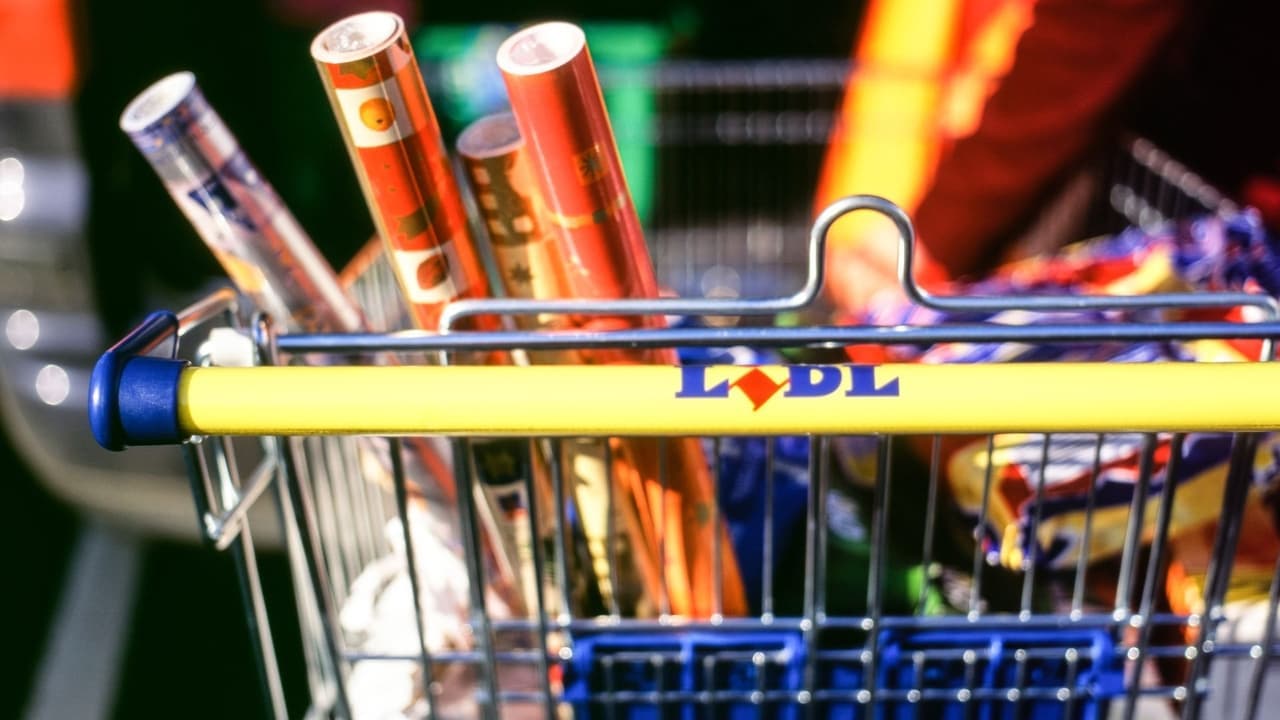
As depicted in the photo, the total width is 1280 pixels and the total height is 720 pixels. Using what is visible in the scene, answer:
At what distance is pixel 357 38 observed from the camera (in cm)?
63

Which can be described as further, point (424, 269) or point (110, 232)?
point (110, 232)

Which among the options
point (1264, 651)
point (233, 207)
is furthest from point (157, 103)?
point (1264, 651)

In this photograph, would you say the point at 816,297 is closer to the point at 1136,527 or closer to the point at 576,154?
the point at 576,154

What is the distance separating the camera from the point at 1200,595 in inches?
30.8

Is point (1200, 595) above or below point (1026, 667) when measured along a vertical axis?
above

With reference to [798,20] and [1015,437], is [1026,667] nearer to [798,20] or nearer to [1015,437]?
[1015,437]

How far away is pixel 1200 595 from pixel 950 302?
0.33 meters

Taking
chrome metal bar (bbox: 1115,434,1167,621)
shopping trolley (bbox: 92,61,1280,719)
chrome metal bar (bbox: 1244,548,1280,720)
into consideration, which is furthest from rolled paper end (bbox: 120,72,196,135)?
chrome metal bar (bbox: 1244,548,1280,720)

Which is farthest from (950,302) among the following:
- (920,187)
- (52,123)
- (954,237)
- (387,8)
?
(387,8)

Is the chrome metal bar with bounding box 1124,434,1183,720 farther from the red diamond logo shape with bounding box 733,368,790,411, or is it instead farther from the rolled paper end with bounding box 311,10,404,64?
the rolled paper end with bounding box 311,10,404,64

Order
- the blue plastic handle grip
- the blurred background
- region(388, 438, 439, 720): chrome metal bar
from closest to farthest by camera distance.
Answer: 1. the blue plastic handle grip
2. region(388, 438, 439, 720): chrome metal bar
3. the blurred background

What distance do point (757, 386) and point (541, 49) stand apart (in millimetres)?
227

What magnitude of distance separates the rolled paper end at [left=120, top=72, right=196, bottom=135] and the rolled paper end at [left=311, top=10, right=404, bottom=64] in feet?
0.28

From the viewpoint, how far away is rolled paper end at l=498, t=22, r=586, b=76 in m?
0.60
